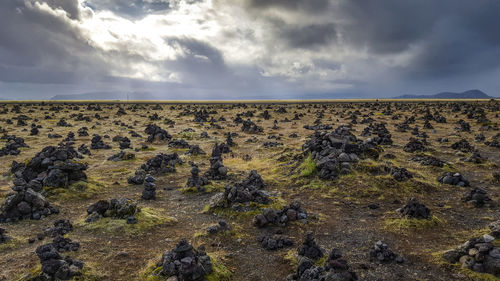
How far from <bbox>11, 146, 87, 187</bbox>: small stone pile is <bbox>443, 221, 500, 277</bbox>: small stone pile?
2196 cm

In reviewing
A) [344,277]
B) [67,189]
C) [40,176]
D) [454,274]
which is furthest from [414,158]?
[40,176]

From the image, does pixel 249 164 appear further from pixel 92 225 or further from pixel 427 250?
pixel 427 250

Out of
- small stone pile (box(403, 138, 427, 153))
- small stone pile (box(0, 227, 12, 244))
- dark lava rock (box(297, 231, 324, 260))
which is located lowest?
small stone pile (box(0, 227, 12, 244))

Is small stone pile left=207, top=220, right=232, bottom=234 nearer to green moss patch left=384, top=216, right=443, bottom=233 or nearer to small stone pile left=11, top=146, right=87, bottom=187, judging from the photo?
green moss patch left=384, top=216, right=443, bottom=233

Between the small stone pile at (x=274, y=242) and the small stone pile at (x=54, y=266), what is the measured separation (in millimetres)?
7102

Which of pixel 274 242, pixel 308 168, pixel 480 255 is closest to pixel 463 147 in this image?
pixel 308 168

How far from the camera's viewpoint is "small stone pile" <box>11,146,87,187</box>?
19.5m

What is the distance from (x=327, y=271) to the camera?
923 centimetres

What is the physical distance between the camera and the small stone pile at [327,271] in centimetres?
887

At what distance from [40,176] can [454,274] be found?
23788mm

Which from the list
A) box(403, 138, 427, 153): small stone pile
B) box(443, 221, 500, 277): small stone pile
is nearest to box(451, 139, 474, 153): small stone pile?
box(403, 138, 427, 153): small stone pile

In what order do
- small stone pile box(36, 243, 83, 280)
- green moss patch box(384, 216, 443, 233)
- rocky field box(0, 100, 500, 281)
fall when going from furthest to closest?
green moss patch box(384, 216, 443, 233) → rocky field box(0, 100, 500, 281) → small stone pile box(36, 243, 83, 280)

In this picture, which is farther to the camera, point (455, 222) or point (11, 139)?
point (11, 139)

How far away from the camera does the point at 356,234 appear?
529 inches
